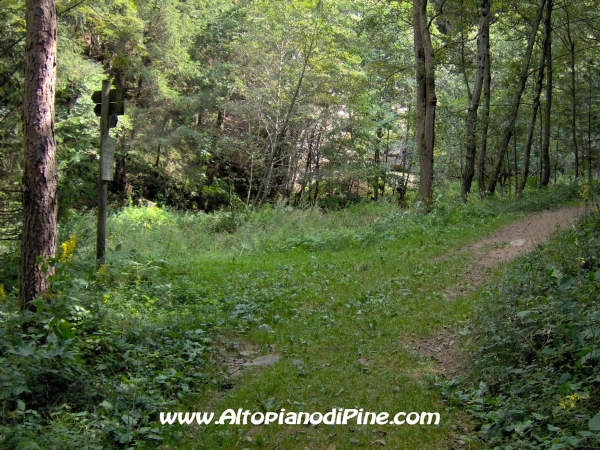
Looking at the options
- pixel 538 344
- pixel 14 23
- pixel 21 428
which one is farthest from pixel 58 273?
pixel 14 23

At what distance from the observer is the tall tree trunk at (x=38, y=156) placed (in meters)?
5.67

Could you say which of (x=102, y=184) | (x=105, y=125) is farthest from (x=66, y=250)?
(x=105, y=125)

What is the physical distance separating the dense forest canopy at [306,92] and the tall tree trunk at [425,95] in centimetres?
116

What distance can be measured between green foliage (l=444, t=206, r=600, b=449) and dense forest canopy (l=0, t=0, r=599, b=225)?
10876mm

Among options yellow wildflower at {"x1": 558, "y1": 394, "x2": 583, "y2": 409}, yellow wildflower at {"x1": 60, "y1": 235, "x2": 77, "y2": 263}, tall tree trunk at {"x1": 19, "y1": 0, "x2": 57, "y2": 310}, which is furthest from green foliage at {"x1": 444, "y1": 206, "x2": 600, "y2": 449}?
tall tree trunk at {"x1": 19, "y1": 0, "x2": 57, "y2": 310}

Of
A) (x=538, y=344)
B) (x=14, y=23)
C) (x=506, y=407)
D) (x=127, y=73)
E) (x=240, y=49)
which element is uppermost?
(x=240, y=49)

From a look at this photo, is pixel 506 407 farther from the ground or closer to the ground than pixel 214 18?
closer to the ground

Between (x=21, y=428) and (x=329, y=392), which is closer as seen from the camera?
(x=21, y=428)

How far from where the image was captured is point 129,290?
7.21 metres

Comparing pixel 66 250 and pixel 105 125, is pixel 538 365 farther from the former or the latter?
pixel 105 125

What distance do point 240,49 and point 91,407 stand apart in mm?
19569

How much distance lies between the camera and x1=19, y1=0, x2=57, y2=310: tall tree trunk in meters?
5.67

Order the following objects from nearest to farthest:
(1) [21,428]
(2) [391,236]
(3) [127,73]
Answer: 1. (1) [21,428]
2. (2) [391,236]
3. (3) [127,73]

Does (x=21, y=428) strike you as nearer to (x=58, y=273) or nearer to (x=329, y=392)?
(x=58, y=273)
